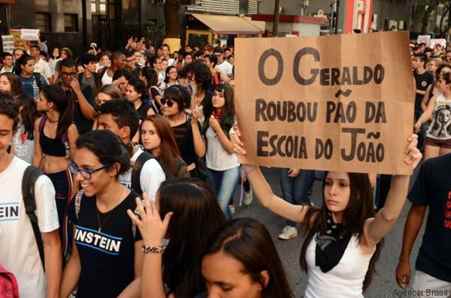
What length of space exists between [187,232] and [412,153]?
3.05ft

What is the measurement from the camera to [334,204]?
8.33ft

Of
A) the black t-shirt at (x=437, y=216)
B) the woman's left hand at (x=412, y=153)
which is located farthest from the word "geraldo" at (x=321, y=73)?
the black t-shirt at (x=437, y=216)

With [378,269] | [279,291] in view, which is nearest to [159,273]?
[279,291]

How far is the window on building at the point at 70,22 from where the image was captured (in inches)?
776

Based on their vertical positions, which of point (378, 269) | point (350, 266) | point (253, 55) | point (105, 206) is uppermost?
point (253, 55)

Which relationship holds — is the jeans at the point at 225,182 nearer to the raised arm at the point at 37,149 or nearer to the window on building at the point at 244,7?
the raised arm at the point at 37,149

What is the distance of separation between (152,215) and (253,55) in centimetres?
78

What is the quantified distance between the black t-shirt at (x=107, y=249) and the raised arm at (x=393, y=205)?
1044 mm

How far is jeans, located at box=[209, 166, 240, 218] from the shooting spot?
5.32 metres

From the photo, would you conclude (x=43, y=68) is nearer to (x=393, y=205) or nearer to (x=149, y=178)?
(x=149, y=178)

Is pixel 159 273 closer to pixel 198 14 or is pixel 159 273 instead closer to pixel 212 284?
pixel 212 284

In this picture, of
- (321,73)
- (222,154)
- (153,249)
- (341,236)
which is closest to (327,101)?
(321,73)

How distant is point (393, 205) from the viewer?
2340 millimetres

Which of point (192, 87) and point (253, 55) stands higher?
point (253, 55)
